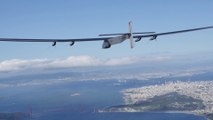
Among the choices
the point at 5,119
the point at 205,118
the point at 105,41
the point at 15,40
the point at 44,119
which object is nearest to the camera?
the point at 15,40

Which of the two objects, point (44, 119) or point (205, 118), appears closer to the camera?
point (205, 118)

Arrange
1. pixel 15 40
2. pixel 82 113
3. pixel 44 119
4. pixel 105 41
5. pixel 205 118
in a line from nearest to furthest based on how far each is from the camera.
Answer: pixel 15 40 → pixel 105 41 → pixel 205 118 → pixel 44 119 → pixel 82 113

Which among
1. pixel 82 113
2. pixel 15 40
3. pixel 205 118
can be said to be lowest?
pixel 15 40

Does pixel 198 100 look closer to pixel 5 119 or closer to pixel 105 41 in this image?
pixel 5 119

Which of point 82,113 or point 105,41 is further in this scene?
point 82,113

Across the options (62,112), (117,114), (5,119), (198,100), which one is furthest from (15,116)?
(198,100)

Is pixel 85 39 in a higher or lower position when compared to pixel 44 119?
lower

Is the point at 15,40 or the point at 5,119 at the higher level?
the point at 5,119

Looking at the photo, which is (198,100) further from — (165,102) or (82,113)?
(82,113)

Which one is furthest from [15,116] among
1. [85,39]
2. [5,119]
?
[85,39]
